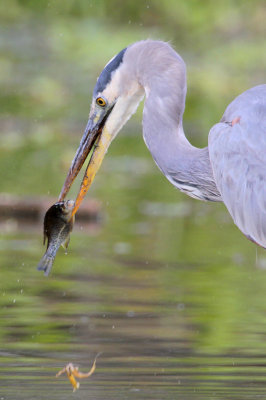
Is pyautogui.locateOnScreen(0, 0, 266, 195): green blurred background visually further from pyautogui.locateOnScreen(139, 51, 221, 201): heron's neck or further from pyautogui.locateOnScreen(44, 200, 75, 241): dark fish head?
pyautogui.locateOnScreen(44, 200, 75, 241): dark fish head

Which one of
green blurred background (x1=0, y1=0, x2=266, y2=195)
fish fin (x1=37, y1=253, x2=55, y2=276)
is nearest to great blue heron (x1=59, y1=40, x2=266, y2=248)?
fish fin (x1=37, y1=253, x2=55, y2=276)

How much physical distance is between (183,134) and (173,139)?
101 mm

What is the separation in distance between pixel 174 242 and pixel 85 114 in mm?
10307

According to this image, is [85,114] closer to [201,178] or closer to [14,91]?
[14,91]

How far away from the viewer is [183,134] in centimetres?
579

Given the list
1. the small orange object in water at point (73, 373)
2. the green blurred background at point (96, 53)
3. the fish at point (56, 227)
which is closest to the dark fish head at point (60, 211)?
the fish at point (56, 227)

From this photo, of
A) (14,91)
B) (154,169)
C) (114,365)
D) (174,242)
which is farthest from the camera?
(14,91)

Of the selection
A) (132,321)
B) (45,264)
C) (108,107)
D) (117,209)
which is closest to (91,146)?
(108,107)

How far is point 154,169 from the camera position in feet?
44.7

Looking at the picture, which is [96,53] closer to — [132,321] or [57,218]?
[132,321]

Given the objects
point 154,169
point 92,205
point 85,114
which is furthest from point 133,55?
point 85,114

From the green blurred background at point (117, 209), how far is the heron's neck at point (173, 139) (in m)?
0.82

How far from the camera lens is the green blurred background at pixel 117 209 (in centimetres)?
637

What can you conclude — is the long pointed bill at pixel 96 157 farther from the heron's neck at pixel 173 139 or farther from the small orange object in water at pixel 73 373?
the small orange object in water at pixel 73 373
